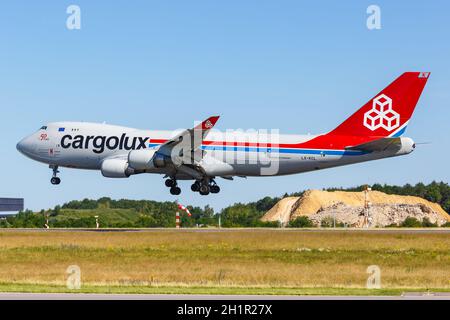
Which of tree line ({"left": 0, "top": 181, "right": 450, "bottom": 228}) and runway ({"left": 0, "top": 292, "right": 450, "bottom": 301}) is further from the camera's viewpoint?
tree line ({"left": 0, "top": 181, "right": 450, "bottom": 228})

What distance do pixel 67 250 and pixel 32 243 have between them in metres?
4.74

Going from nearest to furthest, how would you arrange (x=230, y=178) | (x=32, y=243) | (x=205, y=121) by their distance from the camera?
(x=32, y=243) < (x=205, y=121) < (x=230, y=178)

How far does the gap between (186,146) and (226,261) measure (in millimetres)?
24354

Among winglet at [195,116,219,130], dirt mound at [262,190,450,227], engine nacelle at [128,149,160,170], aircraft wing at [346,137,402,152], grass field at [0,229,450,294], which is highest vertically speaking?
winglet at [195,116,219,130]

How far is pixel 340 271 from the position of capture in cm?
3903

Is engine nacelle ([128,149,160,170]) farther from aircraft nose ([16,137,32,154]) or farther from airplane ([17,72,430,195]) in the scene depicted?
aircraft nose ([16,137,32,154])

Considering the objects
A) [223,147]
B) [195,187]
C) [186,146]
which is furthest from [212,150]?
[195,187]

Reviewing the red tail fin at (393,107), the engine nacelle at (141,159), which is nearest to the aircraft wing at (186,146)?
the engine nacelle at (141,159)

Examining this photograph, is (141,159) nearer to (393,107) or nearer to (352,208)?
(393,107)

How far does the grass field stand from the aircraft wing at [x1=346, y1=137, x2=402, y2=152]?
7680mm

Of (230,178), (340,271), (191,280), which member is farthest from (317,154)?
(191,280)

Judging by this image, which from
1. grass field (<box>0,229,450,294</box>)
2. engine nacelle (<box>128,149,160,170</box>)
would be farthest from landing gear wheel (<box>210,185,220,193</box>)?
grass field (<box>0,229,450,294</box>)

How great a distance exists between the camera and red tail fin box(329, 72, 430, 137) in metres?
67.4
